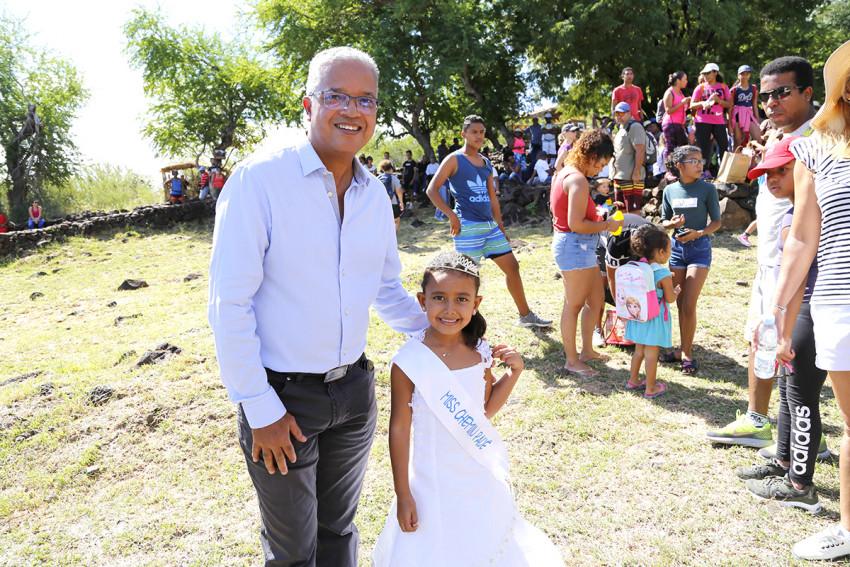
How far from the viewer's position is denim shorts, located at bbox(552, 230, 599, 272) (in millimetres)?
4629

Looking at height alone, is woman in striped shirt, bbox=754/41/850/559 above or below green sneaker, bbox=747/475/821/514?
above

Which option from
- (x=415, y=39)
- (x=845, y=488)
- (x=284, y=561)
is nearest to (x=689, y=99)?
(x=845, y=488)

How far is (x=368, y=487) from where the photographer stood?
3.44 m

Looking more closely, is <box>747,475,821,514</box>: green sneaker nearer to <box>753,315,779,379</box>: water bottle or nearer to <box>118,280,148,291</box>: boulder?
<box>753,315,779,379</box>: water bottle

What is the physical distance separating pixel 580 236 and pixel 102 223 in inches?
713

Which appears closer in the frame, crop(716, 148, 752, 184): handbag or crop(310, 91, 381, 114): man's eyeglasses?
crop(310, 91, 381, 114): man's eyeglasses

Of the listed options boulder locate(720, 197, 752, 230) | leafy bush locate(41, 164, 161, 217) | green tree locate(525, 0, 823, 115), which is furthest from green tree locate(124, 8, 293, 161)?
boulder locate(720, 197, 752, 230)

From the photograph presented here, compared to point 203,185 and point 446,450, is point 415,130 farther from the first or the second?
point 446,450

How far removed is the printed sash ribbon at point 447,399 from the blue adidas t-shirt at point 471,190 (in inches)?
138

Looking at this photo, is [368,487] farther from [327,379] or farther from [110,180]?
[110,180]

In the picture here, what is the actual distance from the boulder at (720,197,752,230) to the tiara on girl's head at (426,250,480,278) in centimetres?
891

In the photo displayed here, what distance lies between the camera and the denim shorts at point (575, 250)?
463 centimetres

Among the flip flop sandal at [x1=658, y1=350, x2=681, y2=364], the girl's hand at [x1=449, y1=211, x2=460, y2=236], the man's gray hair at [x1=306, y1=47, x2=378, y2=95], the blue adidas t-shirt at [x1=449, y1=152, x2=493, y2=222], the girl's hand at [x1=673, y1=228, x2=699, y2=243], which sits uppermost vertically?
the man's gray hair at [x1=306, y1=47, x2=378, y2=95]

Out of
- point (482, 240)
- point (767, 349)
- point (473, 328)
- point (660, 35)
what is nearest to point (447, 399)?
point (473, 328)
